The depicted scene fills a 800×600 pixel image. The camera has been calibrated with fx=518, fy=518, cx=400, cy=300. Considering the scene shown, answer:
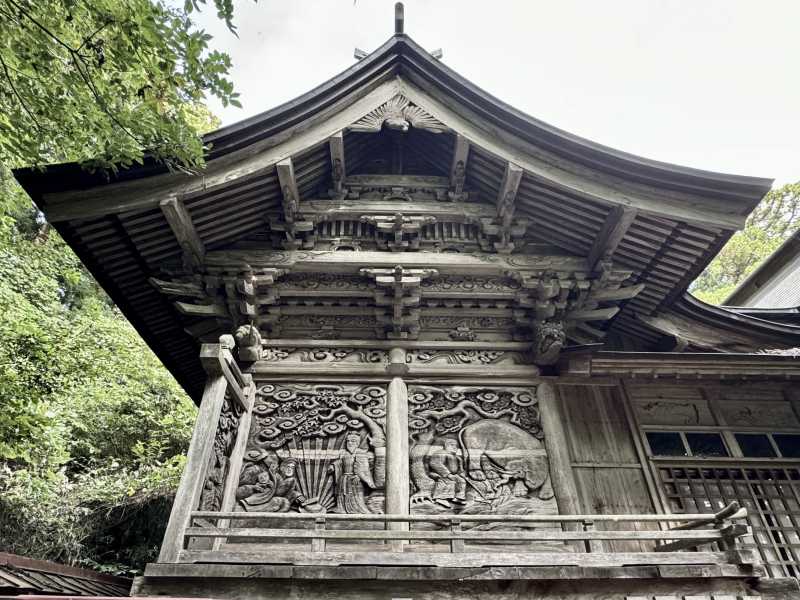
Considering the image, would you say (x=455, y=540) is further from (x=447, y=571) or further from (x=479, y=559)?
(x=447, y=571)

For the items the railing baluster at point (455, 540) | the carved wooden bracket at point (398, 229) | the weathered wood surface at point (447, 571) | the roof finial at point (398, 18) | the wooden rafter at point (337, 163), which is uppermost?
the roof finial at point (398, 18)

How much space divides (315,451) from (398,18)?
5.72 meters

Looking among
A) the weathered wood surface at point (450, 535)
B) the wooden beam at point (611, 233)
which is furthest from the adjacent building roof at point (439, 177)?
the weathered wood surface at point (450, 535)

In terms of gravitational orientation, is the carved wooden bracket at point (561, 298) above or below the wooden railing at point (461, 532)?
above

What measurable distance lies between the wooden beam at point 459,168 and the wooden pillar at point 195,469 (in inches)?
149

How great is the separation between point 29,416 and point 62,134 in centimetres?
559

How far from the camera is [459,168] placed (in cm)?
671

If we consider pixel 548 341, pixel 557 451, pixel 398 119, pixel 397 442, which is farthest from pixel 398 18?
pixel 557 451

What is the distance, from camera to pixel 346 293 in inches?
245

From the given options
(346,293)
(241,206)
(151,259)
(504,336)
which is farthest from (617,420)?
(151,259)

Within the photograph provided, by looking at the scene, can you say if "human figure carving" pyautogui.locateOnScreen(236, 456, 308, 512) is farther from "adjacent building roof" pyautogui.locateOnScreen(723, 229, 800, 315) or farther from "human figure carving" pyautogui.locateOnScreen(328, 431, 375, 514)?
"adjacent building roof" pyautogui.locateOnScreen(723, 229, 800, 315)

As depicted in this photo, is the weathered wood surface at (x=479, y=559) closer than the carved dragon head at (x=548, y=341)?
Yes

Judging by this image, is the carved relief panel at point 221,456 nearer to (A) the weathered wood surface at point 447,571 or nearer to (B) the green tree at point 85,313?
(A) the weathered wood surface at point 447,571

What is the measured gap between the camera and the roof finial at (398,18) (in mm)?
7020
